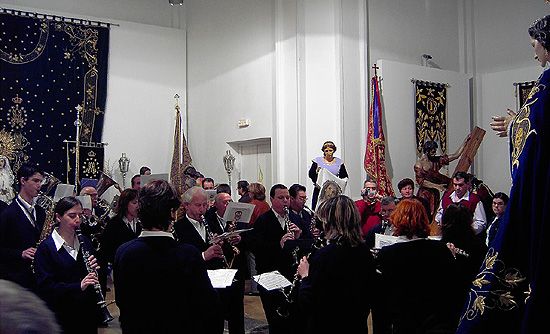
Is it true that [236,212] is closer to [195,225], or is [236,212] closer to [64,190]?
[195,225]

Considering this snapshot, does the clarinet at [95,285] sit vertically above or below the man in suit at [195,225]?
below

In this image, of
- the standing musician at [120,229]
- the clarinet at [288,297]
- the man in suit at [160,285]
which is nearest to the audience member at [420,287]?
the clarinet at [288,297]

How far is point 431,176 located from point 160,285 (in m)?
7.43

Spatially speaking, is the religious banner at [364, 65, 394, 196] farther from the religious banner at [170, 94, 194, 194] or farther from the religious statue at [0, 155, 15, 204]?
the religious statue at [0, 155, 15, 204]

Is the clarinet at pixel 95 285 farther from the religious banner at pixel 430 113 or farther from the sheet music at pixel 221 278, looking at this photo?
the religious banner at pixel 430 113

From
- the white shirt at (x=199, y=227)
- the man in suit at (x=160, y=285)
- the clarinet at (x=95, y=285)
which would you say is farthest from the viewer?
the white shirt at (x=199, y=227)

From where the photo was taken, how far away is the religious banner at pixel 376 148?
9.91 m

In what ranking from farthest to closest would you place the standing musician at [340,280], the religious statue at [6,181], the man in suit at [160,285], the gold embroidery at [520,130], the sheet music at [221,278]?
the religious statue at [6,181] < the sheet music at [221,278] < the standing musician at [340,280] < the man in suit at [160,285] < the gold embroidery at [520,130]

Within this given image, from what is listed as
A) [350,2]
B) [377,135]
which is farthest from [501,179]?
[350,2]

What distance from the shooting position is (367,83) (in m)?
10.4

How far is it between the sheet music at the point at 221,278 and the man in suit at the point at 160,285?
1288mm

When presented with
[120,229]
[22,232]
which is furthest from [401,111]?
[22,232]

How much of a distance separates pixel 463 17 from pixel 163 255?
10.1m

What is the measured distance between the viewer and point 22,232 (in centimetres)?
516
